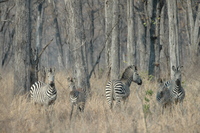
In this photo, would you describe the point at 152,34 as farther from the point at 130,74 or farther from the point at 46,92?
the point at 46,92

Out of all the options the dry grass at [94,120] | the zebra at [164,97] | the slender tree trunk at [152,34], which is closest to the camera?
the dry grass at [94,120]

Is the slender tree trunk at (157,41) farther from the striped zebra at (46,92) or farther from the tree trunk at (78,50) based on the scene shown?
the striped zebra at (46,92)

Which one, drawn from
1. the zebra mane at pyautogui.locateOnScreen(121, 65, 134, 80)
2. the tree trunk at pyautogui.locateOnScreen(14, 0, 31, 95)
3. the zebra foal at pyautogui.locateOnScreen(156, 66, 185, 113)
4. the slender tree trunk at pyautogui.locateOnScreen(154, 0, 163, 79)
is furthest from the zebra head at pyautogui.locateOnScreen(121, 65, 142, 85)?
the slender tree trunk at pyautogui.locateOnScreen(154, 0, 163, 79)

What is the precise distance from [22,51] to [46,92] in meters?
2.43

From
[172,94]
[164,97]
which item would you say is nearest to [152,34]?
[172,94]

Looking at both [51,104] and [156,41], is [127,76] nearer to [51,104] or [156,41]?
[51,104]

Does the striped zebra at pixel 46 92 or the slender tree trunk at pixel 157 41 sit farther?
the slender tree trunk at pixel 157 41

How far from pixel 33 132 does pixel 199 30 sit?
17.1 metres

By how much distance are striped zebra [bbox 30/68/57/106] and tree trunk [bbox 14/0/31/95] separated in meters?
1.03

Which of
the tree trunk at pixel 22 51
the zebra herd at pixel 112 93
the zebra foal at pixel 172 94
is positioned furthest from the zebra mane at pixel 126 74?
the tree trunk at pixel 22 51

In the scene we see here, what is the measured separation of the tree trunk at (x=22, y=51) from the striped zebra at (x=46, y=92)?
3.39ft

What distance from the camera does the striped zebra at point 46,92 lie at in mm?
10602

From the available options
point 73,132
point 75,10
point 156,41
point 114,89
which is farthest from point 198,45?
point 73,132

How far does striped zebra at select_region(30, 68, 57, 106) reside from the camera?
10602 millimetres
